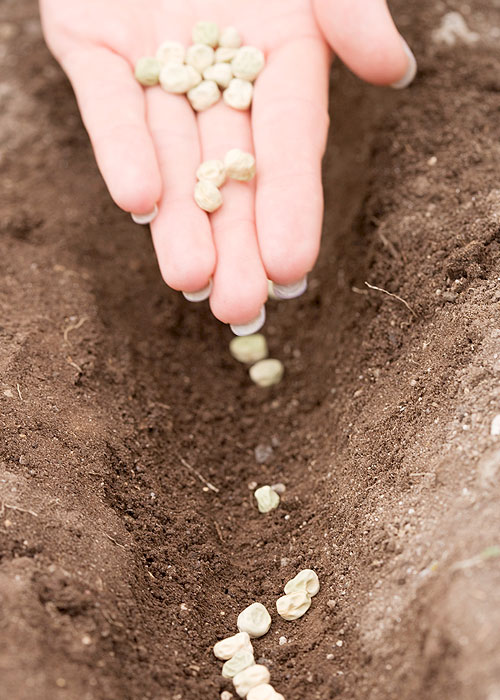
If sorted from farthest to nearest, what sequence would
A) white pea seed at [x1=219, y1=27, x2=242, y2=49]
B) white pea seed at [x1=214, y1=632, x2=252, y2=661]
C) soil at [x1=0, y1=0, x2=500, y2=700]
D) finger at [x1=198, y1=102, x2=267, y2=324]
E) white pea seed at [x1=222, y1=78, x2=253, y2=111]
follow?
1. white pea seed at [x1=219, y1=27, x2=242, y2=49]
2. white pea seed at [x1=222, y1=78, x2=253, y2=111]
3. finger at [x1=198, y1=102, x2=267, y2=324]
4. white pea seed at [x1=214, y1=632, x2=252, y2=661]
5. soil at [x1=0, y1=0, x2=500, y2=700]

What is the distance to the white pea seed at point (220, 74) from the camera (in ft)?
6.96

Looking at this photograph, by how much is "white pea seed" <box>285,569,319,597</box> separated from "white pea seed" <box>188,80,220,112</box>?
4.50 ft

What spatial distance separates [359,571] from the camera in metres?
1.52

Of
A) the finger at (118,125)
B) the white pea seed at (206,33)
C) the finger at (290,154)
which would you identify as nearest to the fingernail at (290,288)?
the finger at (290,154)

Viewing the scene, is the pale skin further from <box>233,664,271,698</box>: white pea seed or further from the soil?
<box>233,664,271,698</box>: white pea seed

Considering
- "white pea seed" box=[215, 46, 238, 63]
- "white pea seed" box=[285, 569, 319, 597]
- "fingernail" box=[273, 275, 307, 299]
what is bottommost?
"white pea seed" box=[285, 569, 319, 597]

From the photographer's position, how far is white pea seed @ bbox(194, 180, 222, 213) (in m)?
1.88

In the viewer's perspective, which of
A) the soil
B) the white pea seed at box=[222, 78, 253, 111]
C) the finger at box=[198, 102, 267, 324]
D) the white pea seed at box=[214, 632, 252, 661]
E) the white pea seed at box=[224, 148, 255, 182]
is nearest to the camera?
the soil

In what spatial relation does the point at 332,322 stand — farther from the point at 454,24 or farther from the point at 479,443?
the point at 454,24

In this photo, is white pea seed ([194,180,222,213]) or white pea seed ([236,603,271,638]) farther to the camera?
white pea seed ([194,180,222,213])

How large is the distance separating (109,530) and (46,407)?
0.36 m

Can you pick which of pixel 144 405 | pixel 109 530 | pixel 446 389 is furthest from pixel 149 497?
pixel 446 389

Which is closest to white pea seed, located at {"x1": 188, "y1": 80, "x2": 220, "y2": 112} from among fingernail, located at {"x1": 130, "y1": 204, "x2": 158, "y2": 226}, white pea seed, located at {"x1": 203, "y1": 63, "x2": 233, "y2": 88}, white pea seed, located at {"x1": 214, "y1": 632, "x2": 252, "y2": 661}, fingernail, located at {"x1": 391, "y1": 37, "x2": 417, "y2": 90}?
white pea seed, located at {"x1": 203, "y1": 63, "x2": 233, "y2": 88}

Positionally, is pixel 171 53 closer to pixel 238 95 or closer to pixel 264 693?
Result: pixel 238 95
